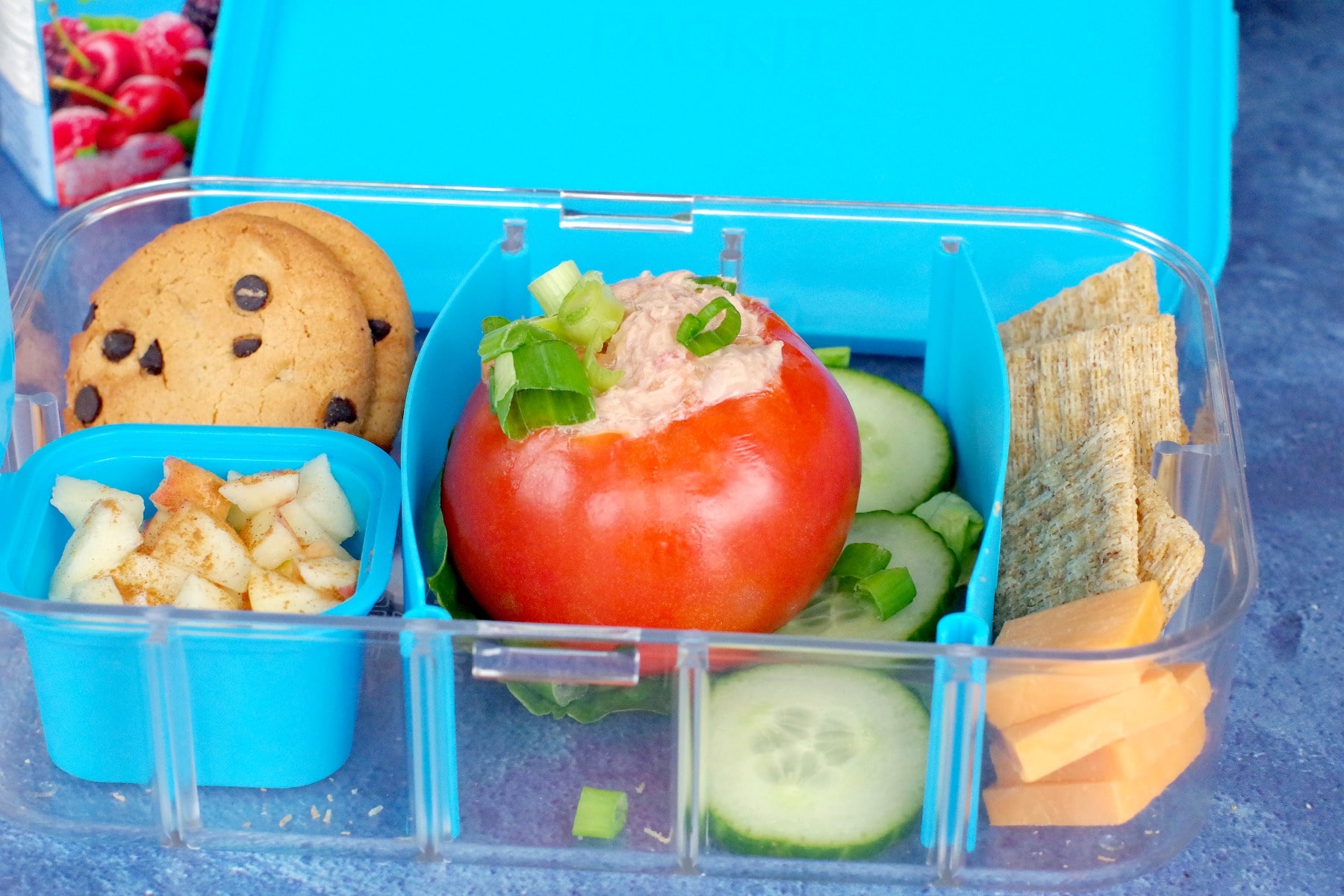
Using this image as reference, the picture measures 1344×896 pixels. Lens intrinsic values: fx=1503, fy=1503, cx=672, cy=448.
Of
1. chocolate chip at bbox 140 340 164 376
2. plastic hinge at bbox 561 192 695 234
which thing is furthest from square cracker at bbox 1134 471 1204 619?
chocolate chip at bbox 140 340 164 376

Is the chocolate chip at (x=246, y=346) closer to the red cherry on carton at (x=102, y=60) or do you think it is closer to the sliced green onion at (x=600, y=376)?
the sliced green onion at (x=600, y=376)

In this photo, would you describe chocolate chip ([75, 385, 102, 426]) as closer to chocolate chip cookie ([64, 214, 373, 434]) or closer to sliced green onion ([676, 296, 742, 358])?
chocolate chip cookie ([64, 214, 373, 434])

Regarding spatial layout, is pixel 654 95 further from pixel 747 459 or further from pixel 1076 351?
pixel 747 459

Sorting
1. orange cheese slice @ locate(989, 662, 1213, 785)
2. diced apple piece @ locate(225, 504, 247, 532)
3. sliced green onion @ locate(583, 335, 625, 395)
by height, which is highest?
sliced green onion @ locate(583, 335, 625, 395)

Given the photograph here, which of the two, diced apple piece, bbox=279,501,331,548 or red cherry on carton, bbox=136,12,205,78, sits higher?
red cherry on carton, bbox=136,12,205,78

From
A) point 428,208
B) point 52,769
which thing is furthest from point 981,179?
point 52,769

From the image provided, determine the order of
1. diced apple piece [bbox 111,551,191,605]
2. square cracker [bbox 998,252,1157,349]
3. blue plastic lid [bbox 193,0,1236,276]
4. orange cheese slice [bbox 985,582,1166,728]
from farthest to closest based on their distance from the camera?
blue plastic lid [bbox 193,0,1236,276], square cracker [bbox 998,252,1157,349], diced apple piece [bbox 111,551,191,605], orange cheese slice [bbox 985,582,1166,728]

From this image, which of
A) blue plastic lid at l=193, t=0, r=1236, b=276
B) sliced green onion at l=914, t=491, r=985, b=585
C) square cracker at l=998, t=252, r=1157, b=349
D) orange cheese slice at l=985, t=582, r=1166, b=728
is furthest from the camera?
blue plastic lid at l=193, t=0, r=1236, b=276
